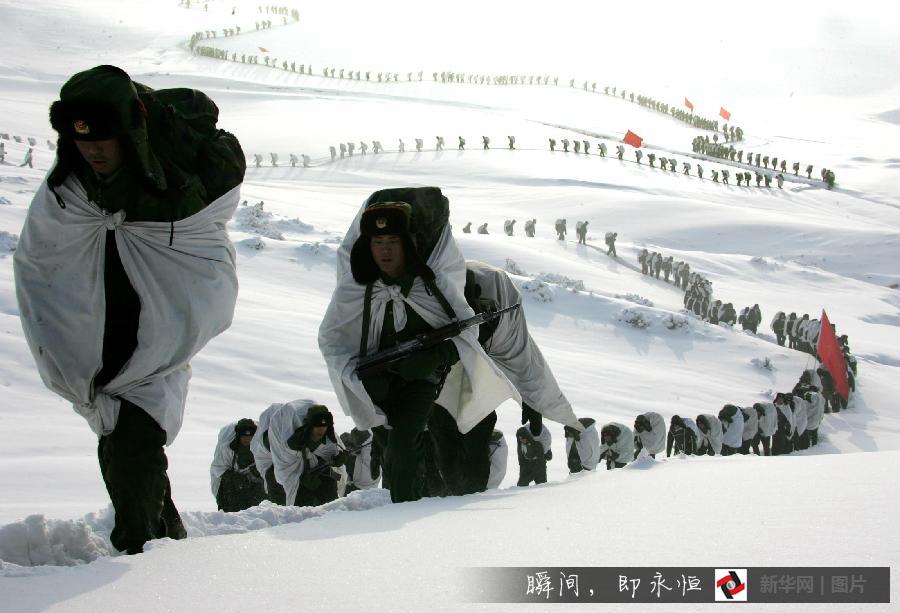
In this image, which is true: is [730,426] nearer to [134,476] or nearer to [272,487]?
[272,487]

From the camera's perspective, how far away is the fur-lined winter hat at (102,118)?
3576 millimetres

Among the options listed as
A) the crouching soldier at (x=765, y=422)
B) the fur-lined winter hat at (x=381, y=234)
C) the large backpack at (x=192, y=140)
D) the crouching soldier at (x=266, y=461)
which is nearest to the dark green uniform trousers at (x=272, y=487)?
the crouching soldier at (x=266, y=461)

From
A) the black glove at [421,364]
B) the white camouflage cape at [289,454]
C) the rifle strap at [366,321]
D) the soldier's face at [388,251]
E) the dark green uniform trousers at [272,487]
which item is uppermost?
the soldier's face at [388,251]

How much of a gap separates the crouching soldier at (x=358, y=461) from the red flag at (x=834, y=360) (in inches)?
335

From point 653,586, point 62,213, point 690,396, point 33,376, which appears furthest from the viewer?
point 690,396

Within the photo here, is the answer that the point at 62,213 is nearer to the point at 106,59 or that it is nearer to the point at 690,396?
the point at 690,396

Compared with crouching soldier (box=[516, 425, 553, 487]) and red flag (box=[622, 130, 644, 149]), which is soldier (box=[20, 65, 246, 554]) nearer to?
crouching soldier (box=[516, 425, 553, 487])

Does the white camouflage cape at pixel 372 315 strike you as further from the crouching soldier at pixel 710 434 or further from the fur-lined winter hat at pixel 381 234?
the crouching soldier at pixel 710 434

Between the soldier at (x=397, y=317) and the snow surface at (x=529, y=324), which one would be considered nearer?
the snow surface at (x=529, y=324)

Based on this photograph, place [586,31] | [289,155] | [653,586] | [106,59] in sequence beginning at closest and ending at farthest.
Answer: [653,586] → [289,155] → [106,59] → [586,31]

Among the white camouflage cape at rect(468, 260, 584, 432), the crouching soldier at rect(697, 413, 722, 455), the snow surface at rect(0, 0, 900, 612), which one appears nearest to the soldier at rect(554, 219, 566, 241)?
the snow surface at rect(0, 0, 900, 612)

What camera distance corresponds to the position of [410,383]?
5.25 m

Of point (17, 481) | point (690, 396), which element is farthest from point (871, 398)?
point (17, 481)

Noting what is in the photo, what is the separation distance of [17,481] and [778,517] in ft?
13.6
